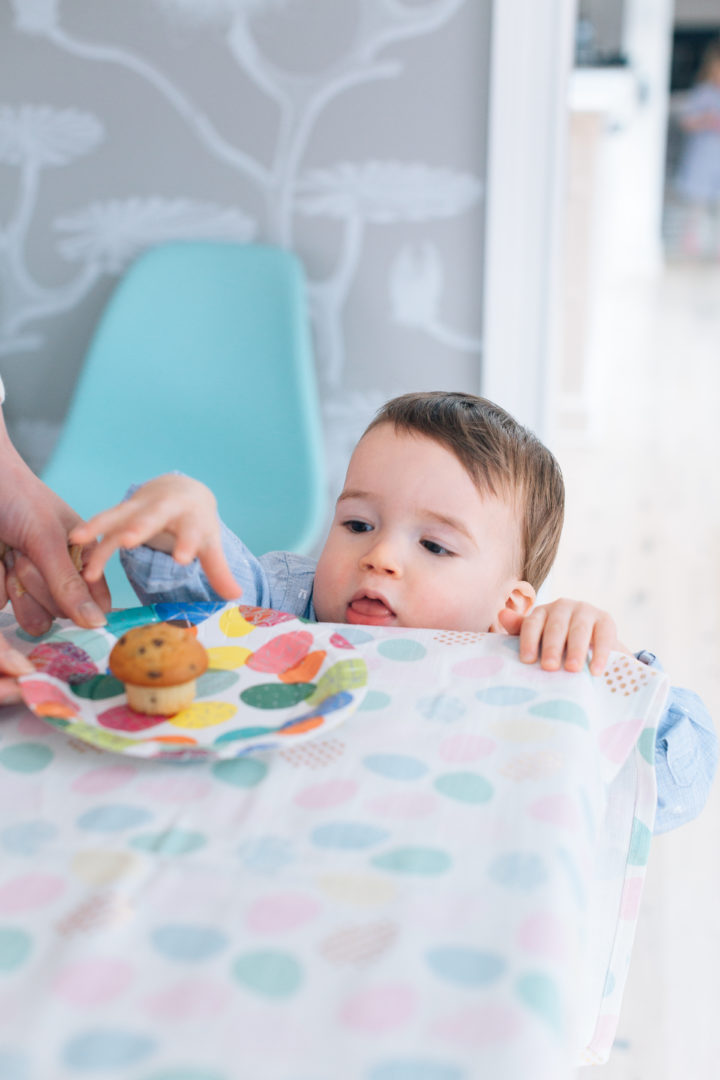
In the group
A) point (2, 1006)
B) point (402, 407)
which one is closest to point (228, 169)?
point (402, 407)

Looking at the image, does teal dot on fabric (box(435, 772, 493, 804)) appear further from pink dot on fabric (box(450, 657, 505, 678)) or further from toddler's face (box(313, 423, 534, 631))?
toddler's face (box(313, 423, 534, 631))

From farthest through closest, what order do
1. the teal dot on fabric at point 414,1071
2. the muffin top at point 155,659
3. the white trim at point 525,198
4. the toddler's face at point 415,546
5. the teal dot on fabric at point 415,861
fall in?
the white trim at point 525,198, the toddler's face at point 415,546, the muffin top at point 155,659, the teal dot on fabric at point 415,861, the teal dot on fabric at point 414,1071

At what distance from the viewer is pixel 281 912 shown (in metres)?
0.45

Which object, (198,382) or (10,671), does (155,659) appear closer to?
(10,671)

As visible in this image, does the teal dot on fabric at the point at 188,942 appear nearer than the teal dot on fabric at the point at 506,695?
Yes

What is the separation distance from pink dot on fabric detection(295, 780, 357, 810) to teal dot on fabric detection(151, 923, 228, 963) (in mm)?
98

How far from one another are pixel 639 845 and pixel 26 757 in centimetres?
39

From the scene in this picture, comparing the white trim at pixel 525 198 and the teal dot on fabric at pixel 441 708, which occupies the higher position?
the white trim at pixel 525 198

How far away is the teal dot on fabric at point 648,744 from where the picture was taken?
65 centimetres

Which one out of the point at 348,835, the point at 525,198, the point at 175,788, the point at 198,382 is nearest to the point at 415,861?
the point at 348,835

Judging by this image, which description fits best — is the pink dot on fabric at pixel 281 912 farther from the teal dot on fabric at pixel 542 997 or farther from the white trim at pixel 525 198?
the white trim at pixel 525 198

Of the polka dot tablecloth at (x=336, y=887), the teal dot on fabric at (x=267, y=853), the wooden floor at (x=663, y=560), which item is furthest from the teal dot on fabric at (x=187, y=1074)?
the wooden floor at (x=663, y=560)

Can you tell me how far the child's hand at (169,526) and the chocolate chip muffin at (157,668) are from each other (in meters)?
0.09

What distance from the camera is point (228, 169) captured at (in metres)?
1.90
